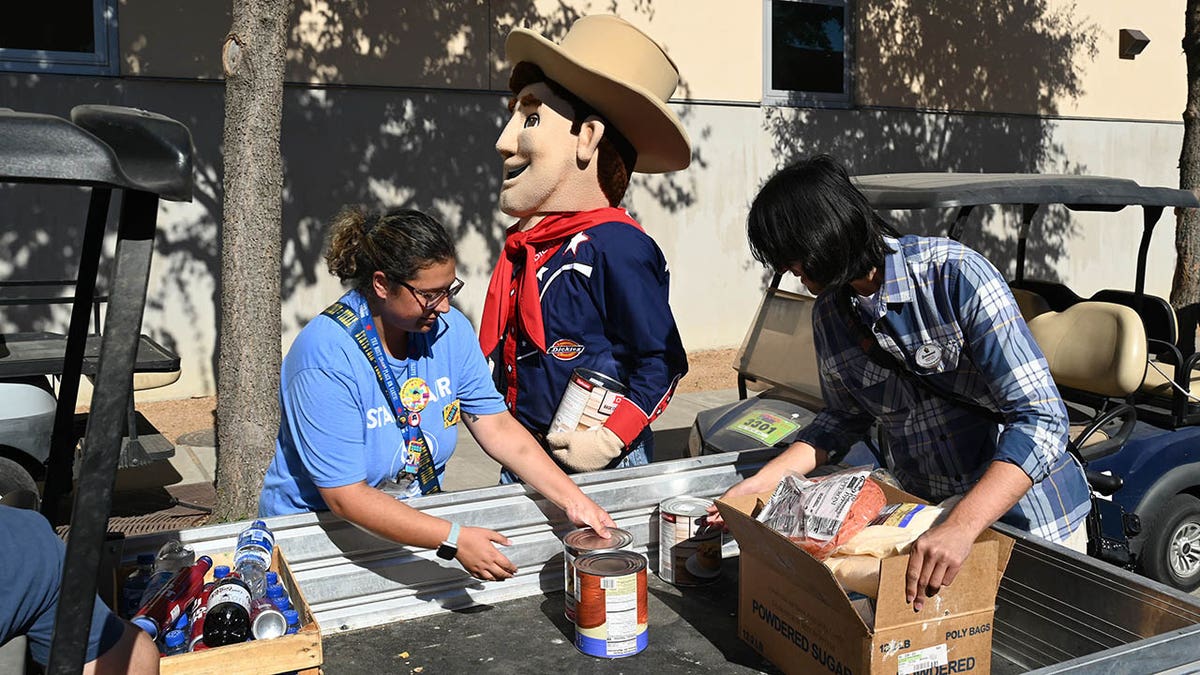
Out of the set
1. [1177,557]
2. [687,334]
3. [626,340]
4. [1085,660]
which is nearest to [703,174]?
[687,334]

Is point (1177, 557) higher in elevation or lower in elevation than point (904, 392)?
lower

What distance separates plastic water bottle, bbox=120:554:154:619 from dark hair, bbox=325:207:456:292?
32.2 inches

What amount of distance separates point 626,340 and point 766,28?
958cm

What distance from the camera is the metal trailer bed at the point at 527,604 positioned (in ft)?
7.11

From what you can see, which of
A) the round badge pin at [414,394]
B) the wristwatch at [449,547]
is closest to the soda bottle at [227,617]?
the wristwatch at [449,547]

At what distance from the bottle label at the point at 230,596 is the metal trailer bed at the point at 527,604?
31cm

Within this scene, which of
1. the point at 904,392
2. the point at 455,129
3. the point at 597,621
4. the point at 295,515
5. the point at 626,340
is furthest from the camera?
the point at 455,129

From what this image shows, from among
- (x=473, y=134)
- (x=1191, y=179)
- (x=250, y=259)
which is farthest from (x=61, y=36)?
(x=1191, y=179)

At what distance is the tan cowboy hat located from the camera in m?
3.56

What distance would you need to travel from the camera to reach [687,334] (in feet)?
38.4

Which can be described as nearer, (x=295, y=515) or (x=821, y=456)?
(x=295, y=515)

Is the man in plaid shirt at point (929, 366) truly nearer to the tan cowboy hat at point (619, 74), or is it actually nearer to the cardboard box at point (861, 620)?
the cardboard box at point (861, 620)

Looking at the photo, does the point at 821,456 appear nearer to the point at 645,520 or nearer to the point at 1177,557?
the point at 645,520

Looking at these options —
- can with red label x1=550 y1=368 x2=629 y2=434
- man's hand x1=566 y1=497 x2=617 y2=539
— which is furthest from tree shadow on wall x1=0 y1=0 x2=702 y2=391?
man's hand x1=566 y1=497 x2=617 y2=539
